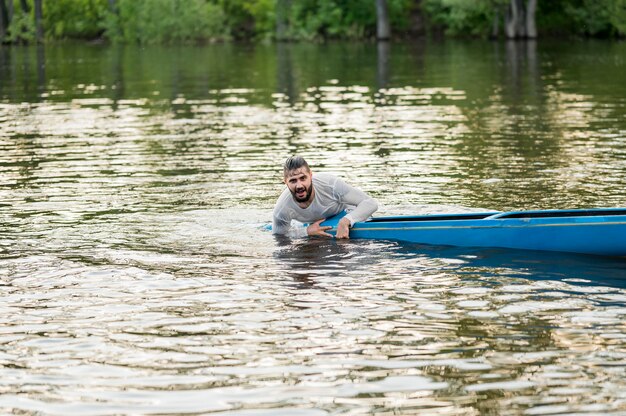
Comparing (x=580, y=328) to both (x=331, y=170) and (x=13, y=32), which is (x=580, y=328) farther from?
(x=13, y=32)

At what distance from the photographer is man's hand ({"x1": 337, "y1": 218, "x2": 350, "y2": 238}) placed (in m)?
14.7

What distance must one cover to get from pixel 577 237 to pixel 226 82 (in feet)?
107

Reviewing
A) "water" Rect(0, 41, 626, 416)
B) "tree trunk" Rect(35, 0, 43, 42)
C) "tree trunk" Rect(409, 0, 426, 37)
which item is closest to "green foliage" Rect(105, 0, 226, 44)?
"tree trunk" Rect(35, 0, 43, 42)

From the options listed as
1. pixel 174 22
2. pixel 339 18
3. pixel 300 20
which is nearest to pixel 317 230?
pixel 339 18

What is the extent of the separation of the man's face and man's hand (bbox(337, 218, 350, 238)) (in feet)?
1.83

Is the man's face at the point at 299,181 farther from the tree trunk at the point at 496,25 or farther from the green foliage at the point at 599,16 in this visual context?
the tree trunk at the point at 496,25

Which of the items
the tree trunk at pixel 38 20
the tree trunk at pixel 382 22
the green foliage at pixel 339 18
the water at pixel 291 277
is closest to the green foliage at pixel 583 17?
the tree trunk at pixel 382 22

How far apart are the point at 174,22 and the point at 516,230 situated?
274 ft

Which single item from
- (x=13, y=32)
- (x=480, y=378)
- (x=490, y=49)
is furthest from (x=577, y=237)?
(x=13, y=32)

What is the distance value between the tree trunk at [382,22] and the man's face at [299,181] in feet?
234

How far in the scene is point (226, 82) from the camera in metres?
45.5

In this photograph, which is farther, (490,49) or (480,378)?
(490,49)

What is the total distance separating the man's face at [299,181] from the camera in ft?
46.4

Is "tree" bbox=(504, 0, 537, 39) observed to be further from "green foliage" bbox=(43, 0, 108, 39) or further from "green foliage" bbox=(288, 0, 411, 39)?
"green foliage" bbox=(43, 0, 108, 39)
